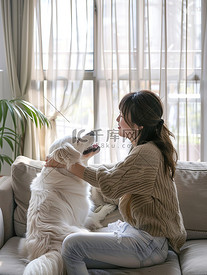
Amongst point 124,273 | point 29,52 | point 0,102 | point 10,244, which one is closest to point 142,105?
point 124,273

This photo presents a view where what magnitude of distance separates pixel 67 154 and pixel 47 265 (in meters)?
0.54

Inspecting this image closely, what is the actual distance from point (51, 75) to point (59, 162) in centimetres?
136

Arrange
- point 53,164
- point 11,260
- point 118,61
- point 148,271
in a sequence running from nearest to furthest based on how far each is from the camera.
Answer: point 148,271
point 11,260
point 53,164
point 118,61

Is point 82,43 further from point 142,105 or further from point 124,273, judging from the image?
point 124,273

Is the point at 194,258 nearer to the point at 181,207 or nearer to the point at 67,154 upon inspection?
the point at 181,207

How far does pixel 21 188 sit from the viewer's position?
2482 mm

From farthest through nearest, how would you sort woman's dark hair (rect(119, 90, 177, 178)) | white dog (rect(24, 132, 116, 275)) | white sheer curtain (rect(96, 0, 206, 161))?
1. white sheer curtain (rect(96, 0, 206, 161))
2. white dog (rect(24, 132, 116, 275))
3. woman's dark hair (rect(119, 90, 177, 178))

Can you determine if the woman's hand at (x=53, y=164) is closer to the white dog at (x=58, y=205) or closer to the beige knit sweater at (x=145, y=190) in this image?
the white dog at (x=58, y=205)

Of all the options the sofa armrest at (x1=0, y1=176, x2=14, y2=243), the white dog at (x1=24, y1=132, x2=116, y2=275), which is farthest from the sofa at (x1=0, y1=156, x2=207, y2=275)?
the white dog at (x1=24, y1=132, x2=116, y2=275)

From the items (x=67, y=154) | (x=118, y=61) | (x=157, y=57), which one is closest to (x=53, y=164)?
(x=67, y=154)

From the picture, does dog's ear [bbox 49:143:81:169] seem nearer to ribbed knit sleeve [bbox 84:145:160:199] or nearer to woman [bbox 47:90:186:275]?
woman [bbox 47:90:186:275]

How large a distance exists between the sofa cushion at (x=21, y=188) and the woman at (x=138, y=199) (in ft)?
2.06

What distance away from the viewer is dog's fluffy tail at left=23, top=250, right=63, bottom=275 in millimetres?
1736

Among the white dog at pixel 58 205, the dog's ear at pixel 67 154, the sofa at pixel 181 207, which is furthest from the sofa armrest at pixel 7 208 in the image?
the dog's ear at pixel 67 154
